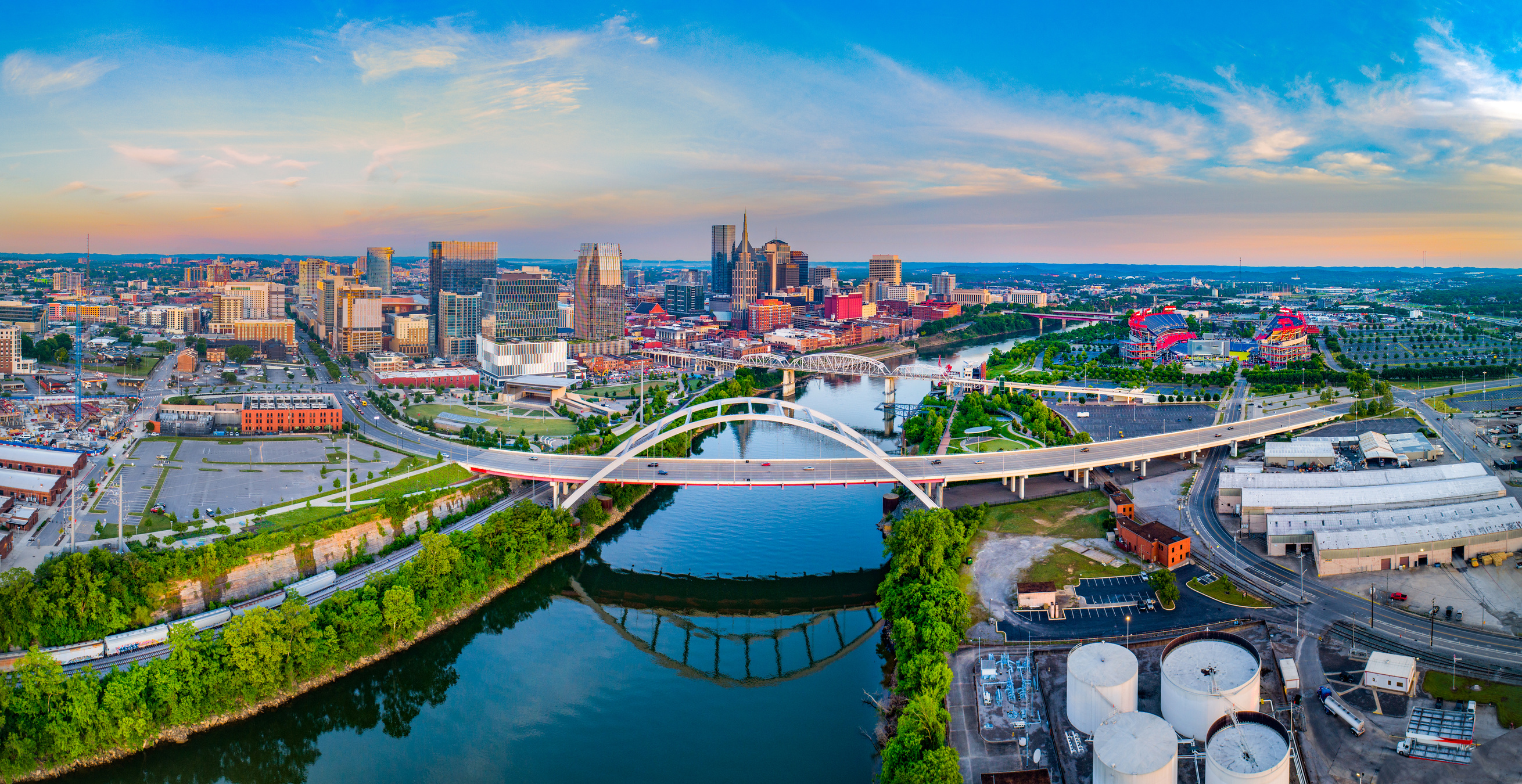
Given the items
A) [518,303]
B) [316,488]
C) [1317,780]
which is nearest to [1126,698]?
[1317,780]

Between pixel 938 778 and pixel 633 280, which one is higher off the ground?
pixel 633 280

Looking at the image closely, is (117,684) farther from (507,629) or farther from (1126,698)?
(1126,698)

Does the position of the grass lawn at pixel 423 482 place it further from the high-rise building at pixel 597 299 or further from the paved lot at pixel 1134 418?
the high-rise building at pixel 597 299

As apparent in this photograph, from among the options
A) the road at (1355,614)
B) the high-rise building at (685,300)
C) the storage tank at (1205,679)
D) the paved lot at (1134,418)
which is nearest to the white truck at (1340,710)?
the storage tank at (1205,679)

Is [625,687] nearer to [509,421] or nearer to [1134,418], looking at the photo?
[509,421]

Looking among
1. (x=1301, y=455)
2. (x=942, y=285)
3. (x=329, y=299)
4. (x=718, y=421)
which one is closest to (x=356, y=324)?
(x=329, y=299)

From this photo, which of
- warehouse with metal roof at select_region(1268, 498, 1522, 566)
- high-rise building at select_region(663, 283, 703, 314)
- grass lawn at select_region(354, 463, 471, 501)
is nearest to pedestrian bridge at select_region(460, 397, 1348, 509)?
grass lawn at select_region(354, 463, 471, 501)
